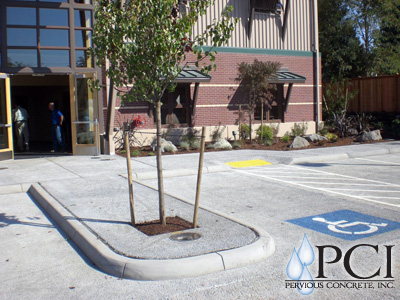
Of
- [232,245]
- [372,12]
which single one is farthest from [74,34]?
[372,12]

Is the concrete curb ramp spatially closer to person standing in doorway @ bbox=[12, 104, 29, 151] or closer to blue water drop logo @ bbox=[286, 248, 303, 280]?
blue water drop logo @ bbox=[286, 248, 303, 280]

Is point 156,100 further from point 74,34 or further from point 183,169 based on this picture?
point 74,34

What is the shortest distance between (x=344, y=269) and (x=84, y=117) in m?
11.0

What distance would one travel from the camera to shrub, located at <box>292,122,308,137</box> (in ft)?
65.2

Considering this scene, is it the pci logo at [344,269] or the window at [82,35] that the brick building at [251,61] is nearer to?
the window at [82,35]

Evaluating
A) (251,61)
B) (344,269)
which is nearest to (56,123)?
(251,61)

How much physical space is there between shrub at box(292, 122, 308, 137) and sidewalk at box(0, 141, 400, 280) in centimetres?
581

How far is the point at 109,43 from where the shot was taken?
6.25 metres

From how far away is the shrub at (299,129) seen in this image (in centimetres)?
1989

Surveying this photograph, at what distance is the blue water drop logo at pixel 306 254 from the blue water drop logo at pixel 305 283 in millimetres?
305

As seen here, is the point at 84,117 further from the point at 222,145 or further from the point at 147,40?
the point at 147,40

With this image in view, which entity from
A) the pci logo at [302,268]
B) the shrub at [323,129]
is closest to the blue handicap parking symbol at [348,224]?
the pci logo at [302,268]

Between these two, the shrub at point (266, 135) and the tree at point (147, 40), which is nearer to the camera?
the tree at point (147, 40)

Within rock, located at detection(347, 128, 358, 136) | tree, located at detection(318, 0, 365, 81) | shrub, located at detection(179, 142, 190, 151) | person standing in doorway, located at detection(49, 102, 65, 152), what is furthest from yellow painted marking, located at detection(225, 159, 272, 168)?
tree, located at detection(318, 0, 365, 81)
